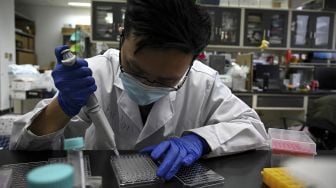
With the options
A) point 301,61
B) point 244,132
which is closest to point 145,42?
point 244,132

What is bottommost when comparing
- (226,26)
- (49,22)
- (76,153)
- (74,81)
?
(76,153)

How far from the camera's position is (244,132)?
37.0 inches

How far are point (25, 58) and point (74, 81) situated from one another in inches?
273

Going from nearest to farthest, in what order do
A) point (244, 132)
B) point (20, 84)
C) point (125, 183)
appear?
point (125, 183) → point (244, 132) → point (20, 84)

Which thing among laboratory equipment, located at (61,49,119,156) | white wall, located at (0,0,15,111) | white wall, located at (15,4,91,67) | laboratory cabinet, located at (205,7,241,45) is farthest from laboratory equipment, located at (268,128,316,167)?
white wall, located at (15,4,91,67)

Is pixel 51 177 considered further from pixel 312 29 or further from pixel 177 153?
pixel 312 29

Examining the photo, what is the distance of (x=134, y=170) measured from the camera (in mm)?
687

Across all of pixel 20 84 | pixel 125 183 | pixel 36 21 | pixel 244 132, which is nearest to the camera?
pixel 125 183

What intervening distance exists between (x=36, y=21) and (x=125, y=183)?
788 centimetres

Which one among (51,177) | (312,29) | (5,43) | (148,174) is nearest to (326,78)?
(312,29)

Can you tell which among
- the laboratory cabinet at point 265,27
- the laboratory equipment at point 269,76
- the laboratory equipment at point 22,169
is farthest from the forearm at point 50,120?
the laboratory cabinet at point 265,27

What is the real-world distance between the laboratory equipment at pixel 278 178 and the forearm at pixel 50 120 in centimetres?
57

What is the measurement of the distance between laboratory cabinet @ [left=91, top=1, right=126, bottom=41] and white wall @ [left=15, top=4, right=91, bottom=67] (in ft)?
13.3

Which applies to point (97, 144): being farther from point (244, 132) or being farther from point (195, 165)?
point (244, 132)
